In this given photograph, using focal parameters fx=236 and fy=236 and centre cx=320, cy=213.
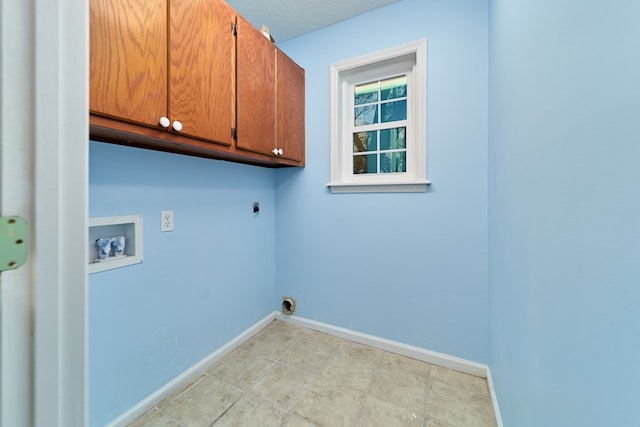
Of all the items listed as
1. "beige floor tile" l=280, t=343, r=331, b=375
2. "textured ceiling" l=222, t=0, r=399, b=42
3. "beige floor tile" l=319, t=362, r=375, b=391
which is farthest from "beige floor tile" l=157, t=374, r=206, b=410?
"textured ceiling" l=222, t=0, r=399, b=42

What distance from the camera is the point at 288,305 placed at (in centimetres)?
220

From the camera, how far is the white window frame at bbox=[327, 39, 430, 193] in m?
1.68

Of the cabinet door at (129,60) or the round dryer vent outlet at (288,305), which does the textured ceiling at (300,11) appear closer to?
the cabinet door at (129,60)

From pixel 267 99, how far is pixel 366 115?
0.85 metres

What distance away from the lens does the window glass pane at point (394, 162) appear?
6.13 feet

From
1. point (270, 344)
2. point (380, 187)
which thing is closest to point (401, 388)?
point (270, 344)

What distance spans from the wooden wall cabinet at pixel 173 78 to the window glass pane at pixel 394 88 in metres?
0.94

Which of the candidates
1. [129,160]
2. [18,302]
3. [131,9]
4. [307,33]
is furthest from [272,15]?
[18,302]

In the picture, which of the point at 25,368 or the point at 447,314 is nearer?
the point at 25,368

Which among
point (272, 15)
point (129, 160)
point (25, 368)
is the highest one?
point (272, 15)

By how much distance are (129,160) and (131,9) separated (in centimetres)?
65

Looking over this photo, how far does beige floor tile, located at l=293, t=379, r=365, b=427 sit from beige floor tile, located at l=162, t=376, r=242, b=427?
0.41m

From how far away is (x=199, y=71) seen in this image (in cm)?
117

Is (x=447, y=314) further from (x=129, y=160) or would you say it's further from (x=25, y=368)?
(x=129, y=160)
